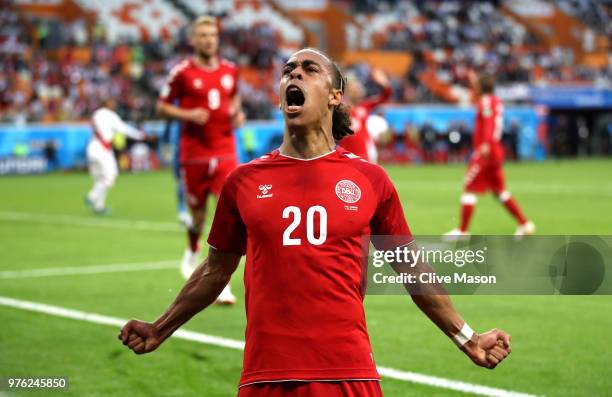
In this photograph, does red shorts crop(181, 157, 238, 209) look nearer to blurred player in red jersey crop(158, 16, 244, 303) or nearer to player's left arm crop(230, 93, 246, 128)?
blurred player in red jersey crop(158, 16, 244, 303)

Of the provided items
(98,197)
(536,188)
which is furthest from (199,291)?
(536,188)

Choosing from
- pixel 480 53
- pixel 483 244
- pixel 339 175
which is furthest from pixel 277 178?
pixel 480 53

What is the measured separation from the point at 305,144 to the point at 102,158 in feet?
61.6

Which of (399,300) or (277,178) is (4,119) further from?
(277,178)

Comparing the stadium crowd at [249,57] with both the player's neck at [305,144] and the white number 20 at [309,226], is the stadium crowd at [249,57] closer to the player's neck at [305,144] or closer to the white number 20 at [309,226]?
the player's neck at [305,144]

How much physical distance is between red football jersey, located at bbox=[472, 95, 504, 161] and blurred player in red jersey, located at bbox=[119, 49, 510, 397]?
38.4ft

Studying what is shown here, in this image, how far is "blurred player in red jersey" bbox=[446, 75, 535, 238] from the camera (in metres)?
15.4

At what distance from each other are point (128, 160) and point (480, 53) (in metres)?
23.2

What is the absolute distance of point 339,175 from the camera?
3.85 meters

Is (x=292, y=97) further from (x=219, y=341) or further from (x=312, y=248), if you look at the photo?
(x=219, y=341)

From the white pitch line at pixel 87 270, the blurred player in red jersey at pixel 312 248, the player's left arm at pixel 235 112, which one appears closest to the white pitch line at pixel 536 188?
the white pitch line at pixel 87 270

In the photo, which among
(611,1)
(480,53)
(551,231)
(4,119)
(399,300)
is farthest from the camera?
(611,1)

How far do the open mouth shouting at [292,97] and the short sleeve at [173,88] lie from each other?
691 cm

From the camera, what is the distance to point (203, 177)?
10656 mm
